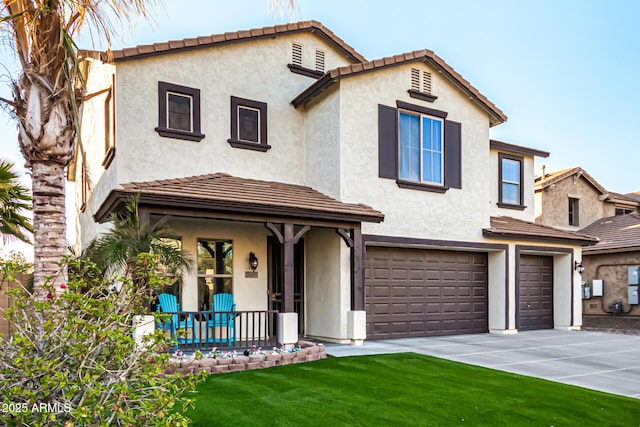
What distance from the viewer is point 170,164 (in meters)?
11.0

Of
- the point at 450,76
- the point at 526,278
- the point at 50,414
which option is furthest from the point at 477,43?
the point at 50,414

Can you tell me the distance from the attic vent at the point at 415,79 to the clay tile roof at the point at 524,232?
4.38m

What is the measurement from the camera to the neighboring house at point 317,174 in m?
10.7

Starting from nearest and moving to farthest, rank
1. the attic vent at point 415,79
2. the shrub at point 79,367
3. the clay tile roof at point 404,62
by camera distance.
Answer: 1. the shrub at point 79,367
2. the clay tile roof at point 404,62
3. the attic vent at point 415,79

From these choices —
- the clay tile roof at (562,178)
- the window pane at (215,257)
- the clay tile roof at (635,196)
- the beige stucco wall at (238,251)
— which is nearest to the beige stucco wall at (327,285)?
the beige stucco wall at (238,251)

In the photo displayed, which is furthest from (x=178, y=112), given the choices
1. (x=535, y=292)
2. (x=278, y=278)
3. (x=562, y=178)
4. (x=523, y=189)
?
(x=562, y=178)

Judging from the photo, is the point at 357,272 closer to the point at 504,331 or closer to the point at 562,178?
the point at 504,331

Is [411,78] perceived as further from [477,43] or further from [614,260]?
[614,260]

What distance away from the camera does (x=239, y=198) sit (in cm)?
957

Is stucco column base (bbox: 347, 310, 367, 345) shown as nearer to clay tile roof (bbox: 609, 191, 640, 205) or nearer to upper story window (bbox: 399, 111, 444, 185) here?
upper story window (bbox: 399, 111, 444, 185)

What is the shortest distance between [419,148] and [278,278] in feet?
16.5

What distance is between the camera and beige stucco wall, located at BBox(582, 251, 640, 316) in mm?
17828

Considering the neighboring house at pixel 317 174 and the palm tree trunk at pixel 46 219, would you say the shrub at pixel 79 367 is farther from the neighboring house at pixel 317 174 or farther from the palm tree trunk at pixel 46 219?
the neighboring house at pixel 317 174

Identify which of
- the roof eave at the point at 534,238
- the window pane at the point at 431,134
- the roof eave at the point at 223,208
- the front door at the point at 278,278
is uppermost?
the window pane at the point at 431,134
